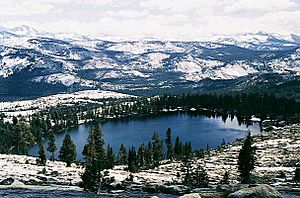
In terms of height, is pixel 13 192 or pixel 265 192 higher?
pixel 265 192

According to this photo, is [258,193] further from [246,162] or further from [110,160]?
[110,160]

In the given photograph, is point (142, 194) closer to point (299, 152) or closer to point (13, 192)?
point (13, 192)

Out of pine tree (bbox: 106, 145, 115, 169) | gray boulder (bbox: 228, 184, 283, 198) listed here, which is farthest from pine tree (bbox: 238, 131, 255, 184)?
gray boulder (bbox: 228, 184, 283, 198)

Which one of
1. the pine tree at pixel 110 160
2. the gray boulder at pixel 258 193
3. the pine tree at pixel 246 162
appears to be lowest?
the pine tree at pixel 110 160

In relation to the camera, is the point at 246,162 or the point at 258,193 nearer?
the point at 258,193

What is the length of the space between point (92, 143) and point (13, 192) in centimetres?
7388

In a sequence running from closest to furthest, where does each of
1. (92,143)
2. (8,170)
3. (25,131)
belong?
(8,170)
(92,143)
(25,131)

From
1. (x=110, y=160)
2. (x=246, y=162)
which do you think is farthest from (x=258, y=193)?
(x=110, y=160)

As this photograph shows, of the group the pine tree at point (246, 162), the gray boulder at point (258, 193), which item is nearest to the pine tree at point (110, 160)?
the pine tree at point (246, 162)

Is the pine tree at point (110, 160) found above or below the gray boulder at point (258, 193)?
below

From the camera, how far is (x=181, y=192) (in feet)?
241

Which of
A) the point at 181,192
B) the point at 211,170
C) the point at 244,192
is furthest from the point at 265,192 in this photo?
A: the point at 211,170

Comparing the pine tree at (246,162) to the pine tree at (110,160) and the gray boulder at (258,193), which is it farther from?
the gray boulder at (258,193)

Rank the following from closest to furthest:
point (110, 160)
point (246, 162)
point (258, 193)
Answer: point (258, 193) < point (246, 162) < point (110, 160)
